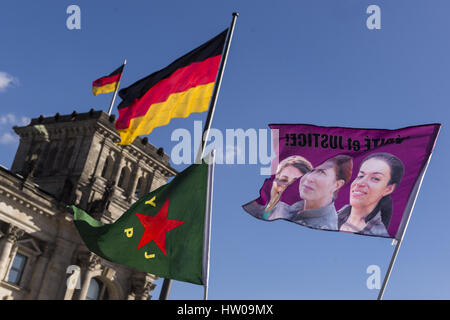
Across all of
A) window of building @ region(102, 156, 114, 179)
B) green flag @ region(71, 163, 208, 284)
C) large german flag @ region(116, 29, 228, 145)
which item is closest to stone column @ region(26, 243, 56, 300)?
window of building @ region(102, 156, 114, 179)

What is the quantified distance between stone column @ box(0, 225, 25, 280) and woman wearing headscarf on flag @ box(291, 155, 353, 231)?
30.3 metres

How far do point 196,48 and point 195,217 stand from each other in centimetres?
529

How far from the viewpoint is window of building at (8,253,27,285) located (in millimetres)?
39881

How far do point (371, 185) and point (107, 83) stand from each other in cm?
3088

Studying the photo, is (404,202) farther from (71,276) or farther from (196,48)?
(71,276)

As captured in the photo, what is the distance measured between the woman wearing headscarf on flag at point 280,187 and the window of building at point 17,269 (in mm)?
31021

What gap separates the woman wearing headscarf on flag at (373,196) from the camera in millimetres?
12992

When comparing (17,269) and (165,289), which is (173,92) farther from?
(17,269)

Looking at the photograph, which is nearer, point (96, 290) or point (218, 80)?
point (218, 80)

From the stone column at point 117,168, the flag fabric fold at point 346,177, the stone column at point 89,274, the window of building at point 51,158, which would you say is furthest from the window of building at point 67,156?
the flag fabric fold at point 346,177

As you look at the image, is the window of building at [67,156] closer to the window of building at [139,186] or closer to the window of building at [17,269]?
the window of building at [139,186]

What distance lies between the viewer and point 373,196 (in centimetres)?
1330

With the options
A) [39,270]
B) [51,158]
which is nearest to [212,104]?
[39,270]

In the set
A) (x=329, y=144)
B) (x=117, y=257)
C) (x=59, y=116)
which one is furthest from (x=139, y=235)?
(x=59, y=116)
